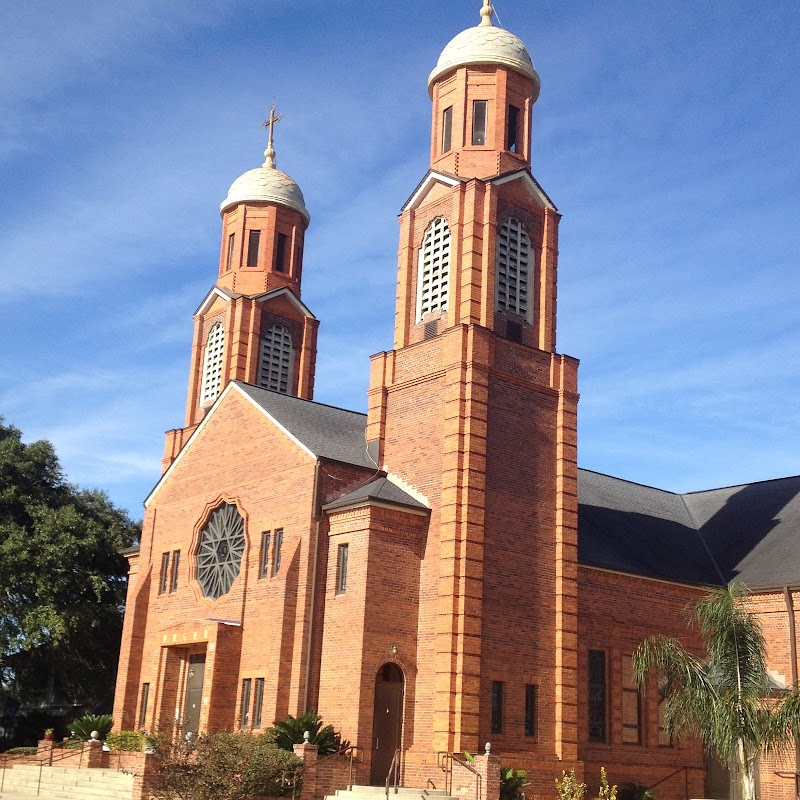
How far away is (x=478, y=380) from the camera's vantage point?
101 feet

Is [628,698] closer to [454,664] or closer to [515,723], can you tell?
[515,723]

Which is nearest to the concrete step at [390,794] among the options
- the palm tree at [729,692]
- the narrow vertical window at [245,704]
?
the narrow vertical window at [245,704]

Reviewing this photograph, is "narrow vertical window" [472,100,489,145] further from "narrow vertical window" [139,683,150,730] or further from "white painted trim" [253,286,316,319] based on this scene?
"narrow vertical window" [139,683,150,730]

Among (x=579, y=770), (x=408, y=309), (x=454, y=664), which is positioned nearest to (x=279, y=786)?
(x=454, y=664)

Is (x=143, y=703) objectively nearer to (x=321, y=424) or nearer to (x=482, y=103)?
(x=321, y=424)

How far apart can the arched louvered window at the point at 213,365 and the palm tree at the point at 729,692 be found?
22250mm

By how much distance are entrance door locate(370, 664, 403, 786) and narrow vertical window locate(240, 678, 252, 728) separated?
157 inches

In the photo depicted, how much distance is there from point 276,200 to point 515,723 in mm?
24274

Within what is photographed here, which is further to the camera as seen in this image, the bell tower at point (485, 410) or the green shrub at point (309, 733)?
the bell tower at point (485, 410)

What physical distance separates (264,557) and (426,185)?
40.2 feet

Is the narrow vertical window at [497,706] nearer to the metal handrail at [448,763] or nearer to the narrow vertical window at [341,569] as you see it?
the metal handrail at [448,763]

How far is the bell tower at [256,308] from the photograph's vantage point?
1716 inches

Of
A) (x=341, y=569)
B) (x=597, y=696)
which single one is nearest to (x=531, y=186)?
(x=341, y=569)

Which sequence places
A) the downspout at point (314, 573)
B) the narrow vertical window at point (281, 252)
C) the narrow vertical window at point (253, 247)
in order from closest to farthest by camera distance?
the downspout at point (314, 573)
the narrow vertical window at point (253, 247)
the narrow vertical window at point (281, 252)
